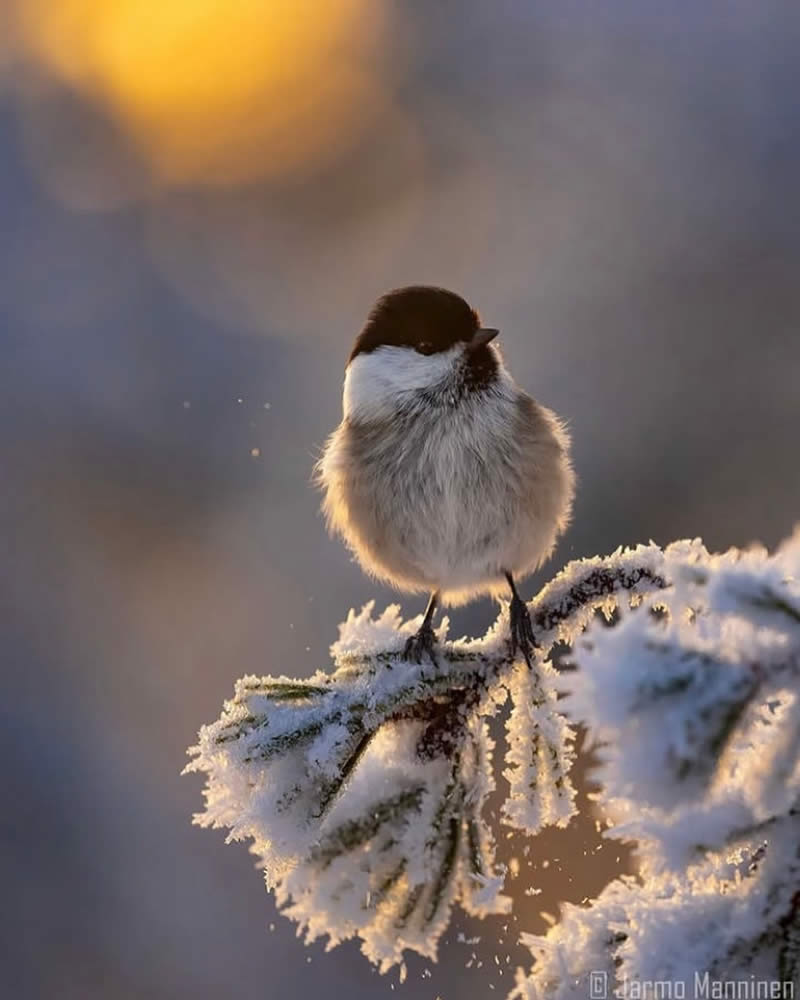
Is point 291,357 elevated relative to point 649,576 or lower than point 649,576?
elevated

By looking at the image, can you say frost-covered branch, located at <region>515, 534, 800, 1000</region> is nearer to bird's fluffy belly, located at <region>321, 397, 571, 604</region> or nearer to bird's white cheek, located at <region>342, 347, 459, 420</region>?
bird's fluffy belly, located at <region>321, 397, 571, 604</region>

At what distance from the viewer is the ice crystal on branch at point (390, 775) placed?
88 cm

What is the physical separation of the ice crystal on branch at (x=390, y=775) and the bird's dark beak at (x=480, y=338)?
86 centimetres

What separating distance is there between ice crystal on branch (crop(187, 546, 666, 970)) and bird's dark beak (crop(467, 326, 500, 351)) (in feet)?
2.84

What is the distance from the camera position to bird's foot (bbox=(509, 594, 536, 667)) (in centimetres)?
106

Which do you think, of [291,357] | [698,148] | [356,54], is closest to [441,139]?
[356,54]

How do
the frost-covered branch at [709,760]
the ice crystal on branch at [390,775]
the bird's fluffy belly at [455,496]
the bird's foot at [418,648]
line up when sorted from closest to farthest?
the frost-covered branch at [709,760] → the ice crystal on branch at [390,775] → the bird's foot at [418,648] → the bird's fluffy belly at [455,496]

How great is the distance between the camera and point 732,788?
543mm

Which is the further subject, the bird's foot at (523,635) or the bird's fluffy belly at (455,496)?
the bird's fluffy belly at (455,496)

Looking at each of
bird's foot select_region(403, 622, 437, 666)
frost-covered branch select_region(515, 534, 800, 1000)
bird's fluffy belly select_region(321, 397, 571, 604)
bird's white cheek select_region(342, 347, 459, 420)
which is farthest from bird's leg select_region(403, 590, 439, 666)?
bird's white cheek select_region(342, 347, 459, 420)

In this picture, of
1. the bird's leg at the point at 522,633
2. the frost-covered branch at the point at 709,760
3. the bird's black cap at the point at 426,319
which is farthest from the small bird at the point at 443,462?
the frost-covered branch at the point at 709,760

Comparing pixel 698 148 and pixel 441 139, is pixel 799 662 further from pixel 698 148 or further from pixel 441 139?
pixel 441 139

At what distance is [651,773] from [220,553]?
5999 mm

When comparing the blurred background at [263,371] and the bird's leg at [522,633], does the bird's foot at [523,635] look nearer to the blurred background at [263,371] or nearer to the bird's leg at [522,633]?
the bird's leg at [522,633]
